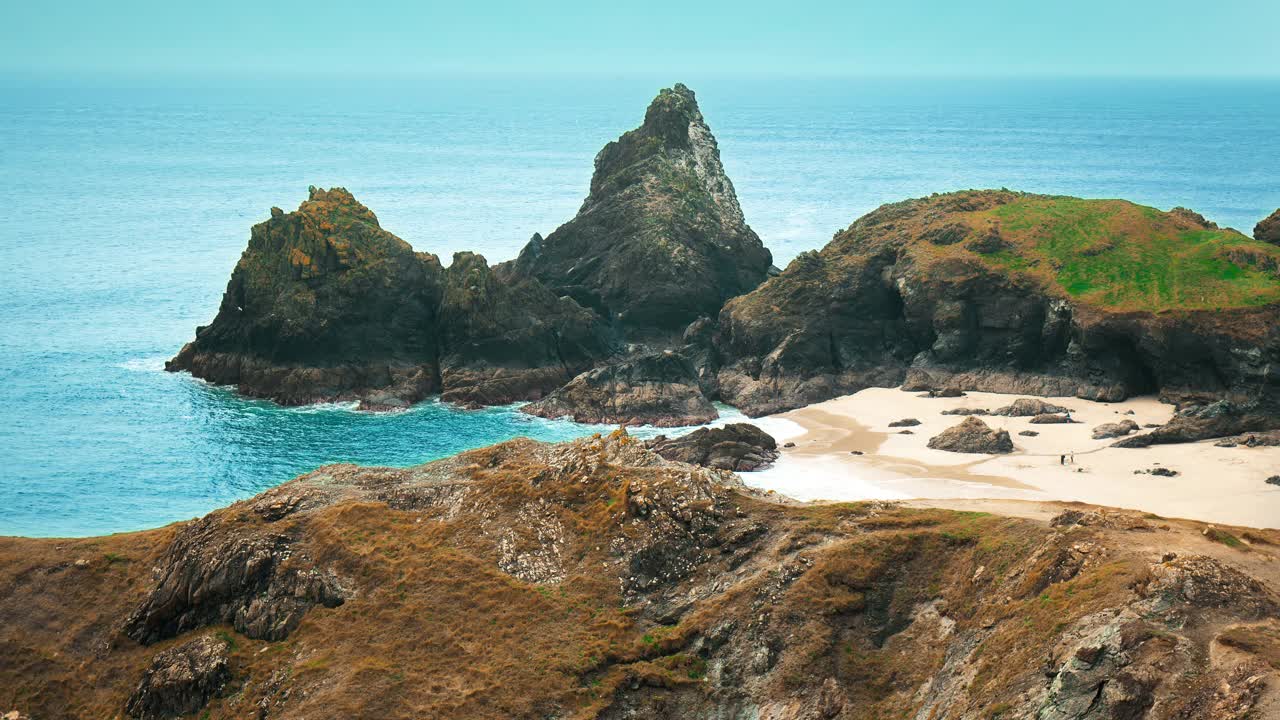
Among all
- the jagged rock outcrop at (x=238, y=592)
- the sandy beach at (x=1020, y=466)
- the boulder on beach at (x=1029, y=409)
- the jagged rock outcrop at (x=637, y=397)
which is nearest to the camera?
the jagged rock outcrop at (x=238, y=592)

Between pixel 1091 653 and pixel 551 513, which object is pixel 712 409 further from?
pixel 1091 653

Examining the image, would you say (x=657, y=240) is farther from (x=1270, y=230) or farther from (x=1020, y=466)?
(x=1270, y=230)

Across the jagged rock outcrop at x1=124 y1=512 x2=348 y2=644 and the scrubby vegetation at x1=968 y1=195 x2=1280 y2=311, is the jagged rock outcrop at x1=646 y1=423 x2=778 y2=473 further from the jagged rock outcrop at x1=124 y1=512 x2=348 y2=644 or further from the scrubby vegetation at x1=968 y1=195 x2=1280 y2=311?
the jagged rock outcrop at x1=124 y1=512 x2=348 y2=644

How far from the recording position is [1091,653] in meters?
32.5

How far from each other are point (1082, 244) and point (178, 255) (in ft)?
333

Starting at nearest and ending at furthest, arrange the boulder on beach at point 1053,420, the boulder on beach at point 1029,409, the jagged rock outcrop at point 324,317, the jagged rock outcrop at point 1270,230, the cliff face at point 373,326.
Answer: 1. the boulder on beach at point 1053,420
2. the boulder on beach at point 1029,409
3. the cliff face at point 373,326
4. the jagged rock outcrop at point 324,317
5. the jagged rock outcrop at point 1270,230

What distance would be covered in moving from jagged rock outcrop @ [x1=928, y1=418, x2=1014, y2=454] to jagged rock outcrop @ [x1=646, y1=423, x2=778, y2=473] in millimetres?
9702

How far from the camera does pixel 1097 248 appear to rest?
8925 cm

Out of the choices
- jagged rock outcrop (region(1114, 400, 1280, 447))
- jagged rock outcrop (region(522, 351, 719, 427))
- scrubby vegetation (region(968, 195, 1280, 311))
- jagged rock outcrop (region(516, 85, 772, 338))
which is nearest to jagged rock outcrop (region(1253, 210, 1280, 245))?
scrubby vegetation (region(968, 195, 1280, 311))

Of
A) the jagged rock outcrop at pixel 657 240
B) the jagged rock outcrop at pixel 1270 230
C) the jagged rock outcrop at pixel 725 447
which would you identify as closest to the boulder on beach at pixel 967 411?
the jagged rock outcrop at pixel 725 447

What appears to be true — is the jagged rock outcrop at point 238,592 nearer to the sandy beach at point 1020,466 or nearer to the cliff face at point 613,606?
the cliff face at point 613,606

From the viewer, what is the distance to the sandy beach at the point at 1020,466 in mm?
61219

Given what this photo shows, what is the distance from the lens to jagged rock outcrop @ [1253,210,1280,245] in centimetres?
8900

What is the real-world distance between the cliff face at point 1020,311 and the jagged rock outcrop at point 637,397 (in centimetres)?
450
